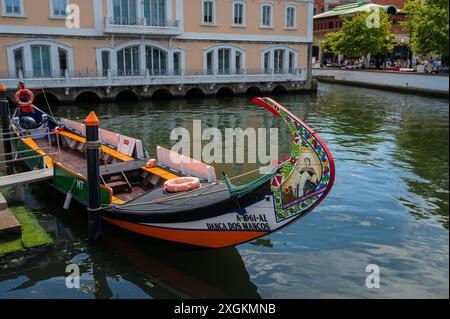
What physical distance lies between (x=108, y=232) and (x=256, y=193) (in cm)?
381

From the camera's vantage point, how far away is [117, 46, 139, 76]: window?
31.9 metres

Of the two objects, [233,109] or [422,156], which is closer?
[422,156]

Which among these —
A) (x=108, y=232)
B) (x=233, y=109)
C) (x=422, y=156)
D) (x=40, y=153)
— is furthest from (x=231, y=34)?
(x=108, y=232)

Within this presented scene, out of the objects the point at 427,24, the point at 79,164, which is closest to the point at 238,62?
the point at 427,24

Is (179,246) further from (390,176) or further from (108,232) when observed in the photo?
(390,176)

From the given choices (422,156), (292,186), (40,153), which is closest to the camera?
(292,186)

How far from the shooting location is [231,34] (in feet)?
117

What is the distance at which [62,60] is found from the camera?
30125mm

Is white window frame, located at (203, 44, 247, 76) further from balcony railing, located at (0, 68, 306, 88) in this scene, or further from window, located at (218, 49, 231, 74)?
window, located at (218, 49, 231, 74)

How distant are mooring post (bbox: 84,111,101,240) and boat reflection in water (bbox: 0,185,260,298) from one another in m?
0.37

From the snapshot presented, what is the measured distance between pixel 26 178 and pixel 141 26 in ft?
73.3

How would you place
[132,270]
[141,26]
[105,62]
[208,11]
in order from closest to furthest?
[132,270] → [141,26] → [105,62] → [208,11]

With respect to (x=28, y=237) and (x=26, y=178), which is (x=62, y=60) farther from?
(x=28, y=237)

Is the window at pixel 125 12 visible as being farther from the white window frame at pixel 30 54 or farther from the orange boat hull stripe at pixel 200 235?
the orange boat hull stripe at pixel 200 235
